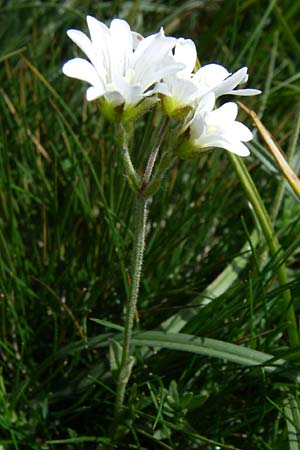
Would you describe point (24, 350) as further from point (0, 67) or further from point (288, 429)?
point (0, 67)

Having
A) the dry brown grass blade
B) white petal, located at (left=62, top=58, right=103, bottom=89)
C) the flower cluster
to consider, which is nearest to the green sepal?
the flower cluster

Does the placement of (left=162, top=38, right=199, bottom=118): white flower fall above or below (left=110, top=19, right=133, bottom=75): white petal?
below

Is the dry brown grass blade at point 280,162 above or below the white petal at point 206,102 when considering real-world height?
below

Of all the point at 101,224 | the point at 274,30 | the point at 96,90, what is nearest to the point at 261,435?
the point at 101,224

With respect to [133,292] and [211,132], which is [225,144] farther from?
[133,292]

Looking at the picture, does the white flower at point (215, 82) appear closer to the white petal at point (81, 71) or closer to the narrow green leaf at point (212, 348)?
the white petal at point (81, 71)

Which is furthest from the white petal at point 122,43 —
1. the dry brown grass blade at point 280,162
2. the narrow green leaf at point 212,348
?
the narrow green leaf at point 212,348

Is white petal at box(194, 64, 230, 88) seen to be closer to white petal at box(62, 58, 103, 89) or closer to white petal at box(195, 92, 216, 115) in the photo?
white petal at box(195, 92, 216, 115)
